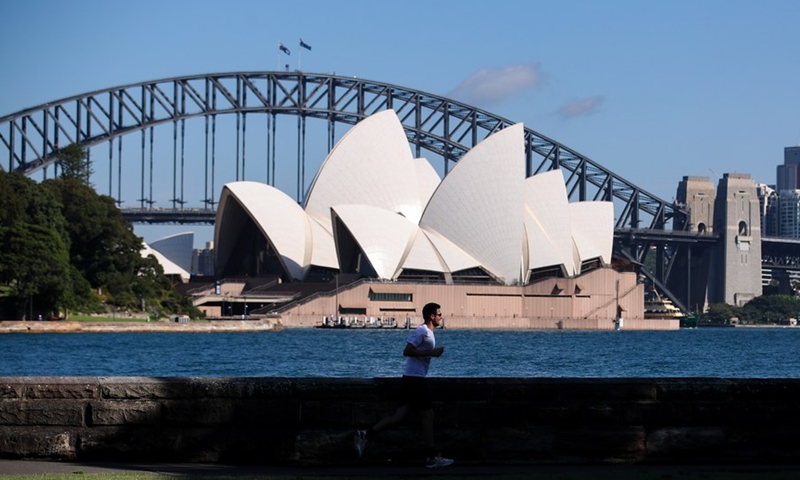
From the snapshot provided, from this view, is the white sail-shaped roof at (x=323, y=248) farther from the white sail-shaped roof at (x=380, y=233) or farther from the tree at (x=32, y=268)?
the tree at (x=32, y=268)

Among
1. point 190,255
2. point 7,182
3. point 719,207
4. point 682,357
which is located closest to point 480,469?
point 682,357

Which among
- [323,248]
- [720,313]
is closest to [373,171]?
[323,248]

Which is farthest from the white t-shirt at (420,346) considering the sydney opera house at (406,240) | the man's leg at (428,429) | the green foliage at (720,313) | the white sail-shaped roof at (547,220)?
the green foliage at (720,313)

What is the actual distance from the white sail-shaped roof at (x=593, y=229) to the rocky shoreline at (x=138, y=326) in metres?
30.7

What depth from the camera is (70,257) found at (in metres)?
86.9

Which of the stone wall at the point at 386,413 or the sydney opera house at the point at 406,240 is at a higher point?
the sydney opera house at the point at 406,240

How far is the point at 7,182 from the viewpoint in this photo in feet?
265

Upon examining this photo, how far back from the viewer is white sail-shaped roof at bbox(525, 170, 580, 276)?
107 metres

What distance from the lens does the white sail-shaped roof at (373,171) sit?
99812 millimetres

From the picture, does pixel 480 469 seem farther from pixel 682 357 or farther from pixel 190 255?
pixel 190 255

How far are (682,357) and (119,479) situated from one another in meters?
46.1

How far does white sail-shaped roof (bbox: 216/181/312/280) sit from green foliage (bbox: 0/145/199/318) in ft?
32.4

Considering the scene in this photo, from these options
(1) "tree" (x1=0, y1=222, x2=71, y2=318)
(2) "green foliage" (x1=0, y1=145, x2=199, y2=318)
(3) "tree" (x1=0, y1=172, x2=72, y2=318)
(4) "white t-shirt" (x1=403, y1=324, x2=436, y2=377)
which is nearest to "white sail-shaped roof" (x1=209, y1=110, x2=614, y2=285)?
(2) "green foliage" (x1=0, y1=145, x2=199, y2=318)

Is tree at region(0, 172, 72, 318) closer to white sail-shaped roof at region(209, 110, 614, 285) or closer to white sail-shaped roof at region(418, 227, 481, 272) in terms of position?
white sail-shaped roof at region(209, 110, 614, 285)
